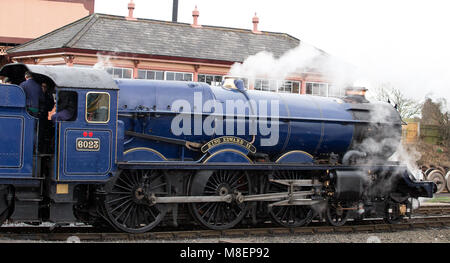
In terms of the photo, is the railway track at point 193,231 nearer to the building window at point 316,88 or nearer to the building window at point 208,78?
the building window at point 208,78

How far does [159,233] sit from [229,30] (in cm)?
2155

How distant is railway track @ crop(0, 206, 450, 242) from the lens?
10.6 meters

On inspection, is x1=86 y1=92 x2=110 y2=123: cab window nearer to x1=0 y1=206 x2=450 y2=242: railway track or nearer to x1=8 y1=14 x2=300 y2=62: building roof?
x1=0 y1=206 x2=450 y2=242: railway track

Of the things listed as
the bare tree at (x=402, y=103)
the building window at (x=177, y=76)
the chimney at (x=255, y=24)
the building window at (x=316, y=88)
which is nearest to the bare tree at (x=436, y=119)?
the bare tree at (x=402, y=103)

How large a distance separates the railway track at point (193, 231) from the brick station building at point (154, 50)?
1133 cm

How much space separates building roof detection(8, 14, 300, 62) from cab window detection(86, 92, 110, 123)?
15.1 meters

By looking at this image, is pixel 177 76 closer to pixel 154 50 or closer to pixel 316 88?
pixel 154 50

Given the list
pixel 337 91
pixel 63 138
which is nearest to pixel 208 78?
pixel 337 91

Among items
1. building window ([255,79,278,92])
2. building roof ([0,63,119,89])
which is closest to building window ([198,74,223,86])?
building window ([255,79,278,92])

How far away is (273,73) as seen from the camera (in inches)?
630

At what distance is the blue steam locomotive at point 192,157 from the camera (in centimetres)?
1035

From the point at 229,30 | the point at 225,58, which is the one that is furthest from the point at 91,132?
the point at 229,30

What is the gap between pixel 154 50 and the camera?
2666 cm

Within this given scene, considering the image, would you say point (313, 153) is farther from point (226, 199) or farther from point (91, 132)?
point (91, 132)
